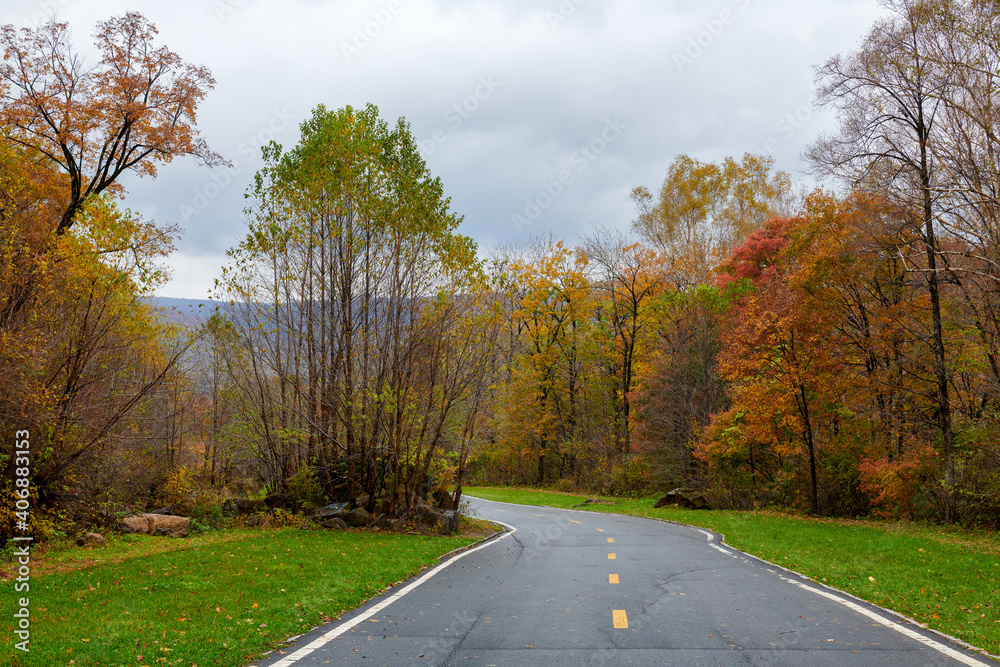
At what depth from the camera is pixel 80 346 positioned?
1445 cm

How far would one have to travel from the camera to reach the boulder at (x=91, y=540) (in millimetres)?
14578

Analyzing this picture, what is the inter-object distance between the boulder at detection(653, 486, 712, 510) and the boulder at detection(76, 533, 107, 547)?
72.9 ft

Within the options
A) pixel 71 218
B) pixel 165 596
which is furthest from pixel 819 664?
pixel 71 218

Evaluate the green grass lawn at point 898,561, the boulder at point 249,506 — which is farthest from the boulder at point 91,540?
the green grass lawn at point 898,561

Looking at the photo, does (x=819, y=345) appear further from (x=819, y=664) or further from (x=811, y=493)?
(x=819, y=664)

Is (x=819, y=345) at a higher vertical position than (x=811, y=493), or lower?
higher

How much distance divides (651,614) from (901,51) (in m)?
19.1

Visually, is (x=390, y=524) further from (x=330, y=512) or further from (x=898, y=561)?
(x=898, y=561)

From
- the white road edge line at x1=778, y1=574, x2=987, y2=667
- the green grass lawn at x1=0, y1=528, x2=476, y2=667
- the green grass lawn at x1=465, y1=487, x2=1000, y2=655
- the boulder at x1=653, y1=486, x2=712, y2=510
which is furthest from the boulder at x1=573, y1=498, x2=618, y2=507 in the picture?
the white road edge line at x1=778, y1=574, x2=987, y2=667

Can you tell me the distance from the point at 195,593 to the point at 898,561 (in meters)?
12.3

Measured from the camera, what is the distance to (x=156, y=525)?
16.9m

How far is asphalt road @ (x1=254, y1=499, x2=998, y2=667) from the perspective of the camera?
6.19 m

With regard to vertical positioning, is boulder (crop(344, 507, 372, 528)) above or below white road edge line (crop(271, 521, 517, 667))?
below

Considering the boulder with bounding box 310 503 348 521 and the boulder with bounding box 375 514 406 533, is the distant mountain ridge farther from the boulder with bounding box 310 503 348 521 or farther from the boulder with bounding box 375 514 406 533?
the boulder with bounding box 375 514 406 533
